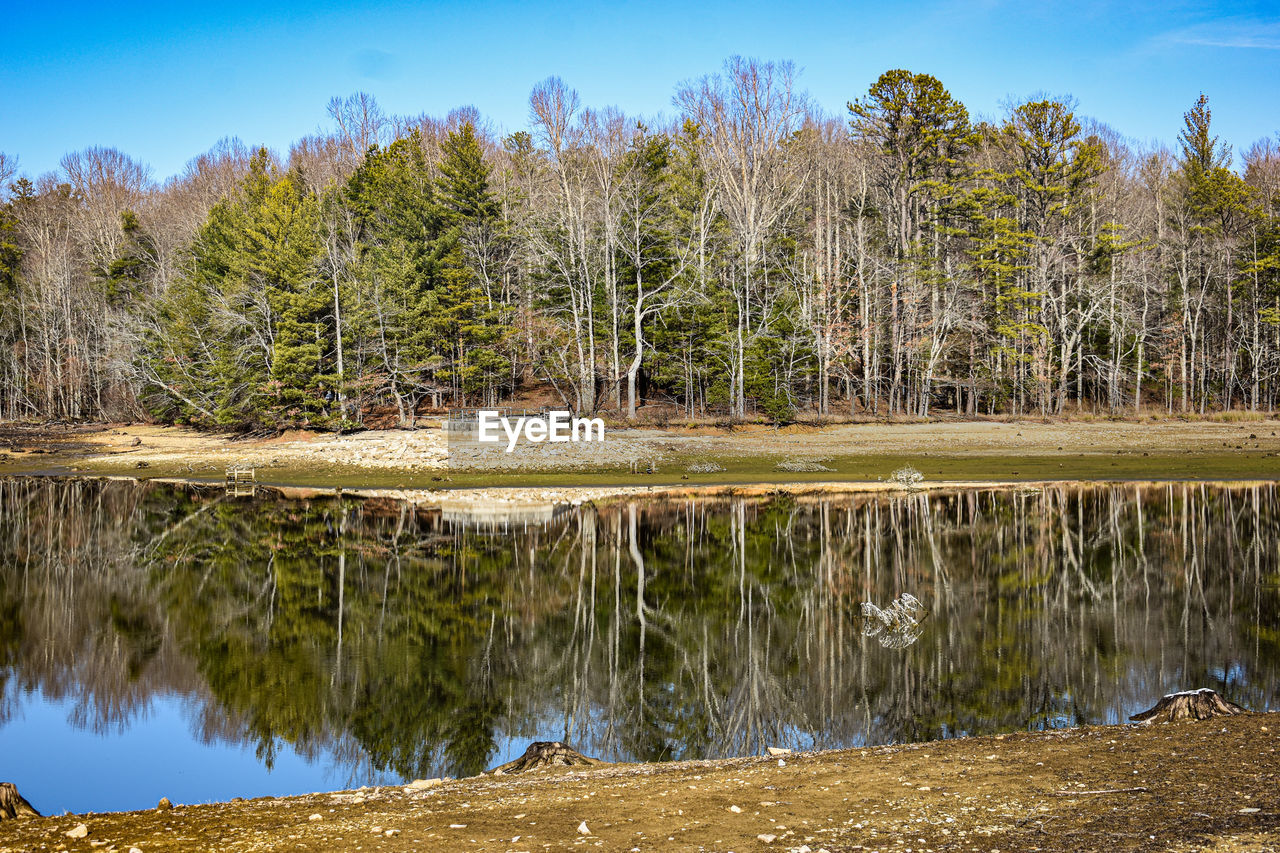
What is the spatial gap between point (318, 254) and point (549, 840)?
48.7 meters

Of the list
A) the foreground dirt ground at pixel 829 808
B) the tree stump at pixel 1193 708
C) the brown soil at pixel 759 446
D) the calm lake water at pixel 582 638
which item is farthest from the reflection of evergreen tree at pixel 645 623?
the brown soil at pixel 759 446

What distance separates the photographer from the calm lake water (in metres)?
8.86

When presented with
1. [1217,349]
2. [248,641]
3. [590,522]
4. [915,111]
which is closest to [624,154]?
[915,111]

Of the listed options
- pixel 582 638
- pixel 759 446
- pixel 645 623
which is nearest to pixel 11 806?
pixel 582 638

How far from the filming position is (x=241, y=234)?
51.5 m

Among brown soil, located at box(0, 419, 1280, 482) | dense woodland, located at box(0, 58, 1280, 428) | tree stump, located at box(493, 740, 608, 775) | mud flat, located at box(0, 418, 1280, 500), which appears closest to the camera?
tree stump, located at box(493, 740, 608, 775)

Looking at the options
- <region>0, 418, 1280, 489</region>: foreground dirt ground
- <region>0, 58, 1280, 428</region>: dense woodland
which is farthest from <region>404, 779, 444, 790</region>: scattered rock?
<region>0, 58, 1280, 428</region>: dense woodland

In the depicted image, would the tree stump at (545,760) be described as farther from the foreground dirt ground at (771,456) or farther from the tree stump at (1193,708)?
the foreground dirt ground at (771,456)

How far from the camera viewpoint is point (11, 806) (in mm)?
6266

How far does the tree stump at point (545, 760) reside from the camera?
7.66 metres

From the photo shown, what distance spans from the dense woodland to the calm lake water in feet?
85.9

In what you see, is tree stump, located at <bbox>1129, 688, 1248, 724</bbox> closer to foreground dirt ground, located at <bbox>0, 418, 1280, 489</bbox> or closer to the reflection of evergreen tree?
the reflection of evergreen tree

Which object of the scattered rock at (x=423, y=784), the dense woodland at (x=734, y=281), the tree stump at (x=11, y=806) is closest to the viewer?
the tree stump at (x=11, y=806)

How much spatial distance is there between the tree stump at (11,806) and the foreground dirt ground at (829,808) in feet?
0.61
